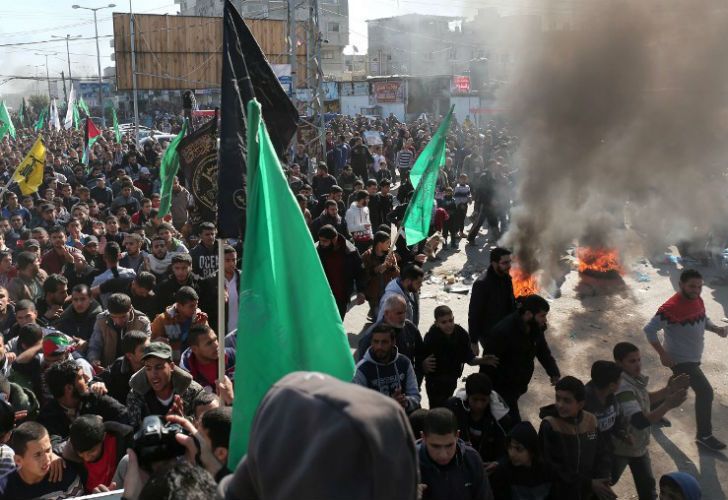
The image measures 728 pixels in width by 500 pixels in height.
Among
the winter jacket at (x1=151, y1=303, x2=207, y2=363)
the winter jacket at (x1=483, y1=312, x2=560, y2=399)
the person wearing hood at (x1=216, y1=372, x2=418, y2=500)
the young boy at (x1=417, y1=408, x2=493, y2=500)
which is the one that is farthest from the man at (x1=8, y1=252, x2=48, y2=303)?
the person wearing hood at (x1=216, y1=372, x2=418, y2=500)

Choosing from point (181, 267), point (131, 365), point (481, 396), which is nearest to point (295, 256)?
point (481, 396)

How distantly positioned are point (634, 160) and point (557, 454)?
9.33m

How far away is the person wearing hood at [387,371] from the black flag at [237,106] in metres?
1.30

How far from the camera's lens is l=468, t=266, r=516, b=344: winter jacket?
248 inches

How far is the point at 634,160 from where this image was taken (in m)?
12.2

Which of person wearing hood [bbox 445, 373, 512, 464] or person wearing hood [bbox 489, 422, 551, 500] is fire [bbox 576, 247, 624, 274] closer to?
person wearing hood [bbox 445, 373, 512, 464]

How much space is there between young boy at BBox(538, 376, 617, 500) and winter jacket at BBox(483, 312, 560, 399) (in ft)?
3.97

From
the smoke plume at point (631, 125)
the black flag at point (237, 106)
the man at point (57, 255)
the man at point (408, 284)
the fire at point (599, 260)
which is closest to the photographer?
the black flag at point (237, 106)

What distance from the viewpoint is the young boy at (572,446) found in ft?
13.0

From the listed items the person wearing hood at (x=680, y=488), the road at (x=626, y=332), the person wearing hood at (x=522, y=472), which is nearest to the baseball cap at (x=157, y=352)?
the person wearing hood at (x=522, y=472)

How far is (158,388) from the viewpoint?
13.2ft

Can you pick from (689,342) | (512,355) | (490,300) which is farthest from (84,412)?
(689,342)

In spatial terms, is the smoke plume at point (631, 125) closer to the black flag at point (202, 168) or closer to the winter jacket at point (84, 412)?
the black flag at point (202, 168)

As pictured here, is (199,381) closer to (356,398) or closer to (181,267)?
(181,267)
